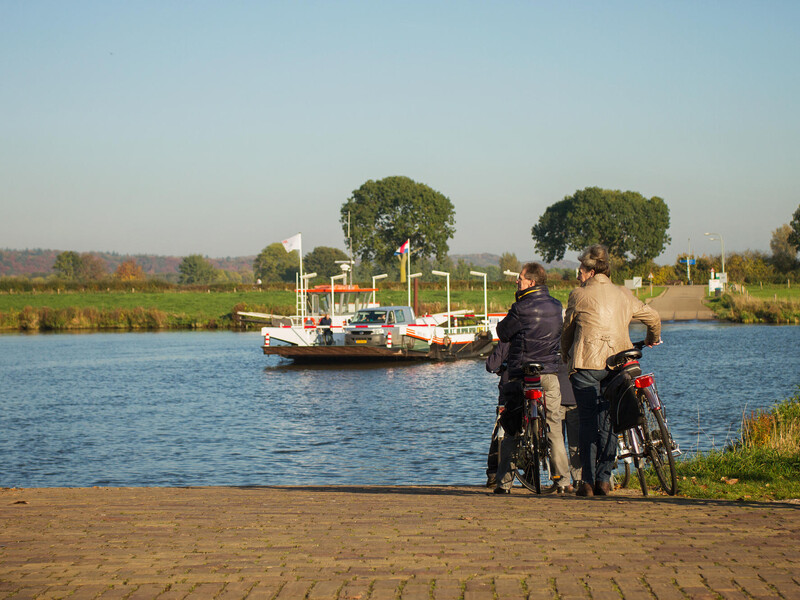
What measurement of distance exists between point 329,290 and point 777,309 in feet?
114

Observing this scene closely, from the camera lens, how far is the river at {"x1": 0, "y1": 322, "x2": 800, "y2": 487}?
15.1m

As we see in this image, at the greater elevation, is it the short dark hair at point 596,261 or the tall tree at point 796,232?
the tall tree at point 796,232

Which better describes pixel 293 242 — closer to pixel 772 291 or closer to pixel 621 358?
pixel 621 358

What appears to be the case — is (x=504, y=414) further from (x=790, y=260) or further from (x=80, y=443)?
(x=790, y=260)

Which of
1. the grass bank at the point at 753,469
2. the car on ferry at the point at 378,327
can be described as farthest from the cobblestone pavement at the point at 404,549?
the car on ferry at the point at 378,327

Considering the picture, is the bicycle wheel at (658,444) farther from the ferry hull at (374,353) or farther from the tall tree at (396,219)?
the tall tree at (396,219)

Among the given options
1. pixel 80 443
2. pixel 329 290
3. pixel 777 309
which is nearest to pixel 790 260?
pixel 777 309

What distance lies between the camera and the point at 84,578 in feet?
16.6

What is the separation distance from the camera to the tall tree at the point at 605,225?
124 meters

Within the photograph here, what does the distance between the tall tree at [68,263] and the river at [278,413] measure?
13468 centimetres

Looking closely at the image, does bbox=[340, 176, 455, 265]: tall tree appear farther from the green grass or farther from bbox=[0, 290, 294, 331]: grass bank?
the green grass

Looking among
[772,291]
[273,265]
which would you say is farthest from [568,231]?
[273,265]

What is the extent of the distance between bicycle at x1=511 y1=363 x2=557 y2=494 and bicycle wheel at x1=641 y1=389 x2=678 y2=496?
35.8 inches

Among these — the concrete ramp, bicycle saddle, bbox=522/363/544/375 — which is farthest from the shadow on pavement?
the concrete ramp
